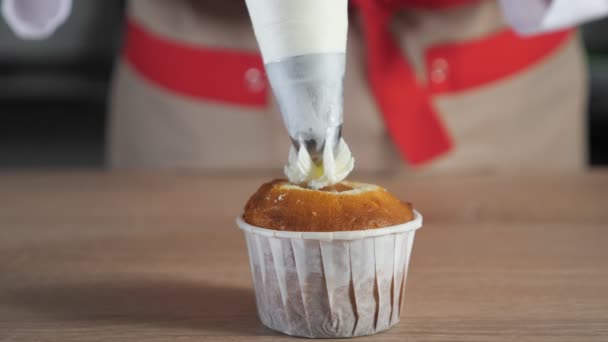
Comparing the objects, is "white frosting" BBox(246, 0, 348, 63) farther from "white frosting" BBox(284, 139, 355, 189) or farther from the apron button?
the apron button

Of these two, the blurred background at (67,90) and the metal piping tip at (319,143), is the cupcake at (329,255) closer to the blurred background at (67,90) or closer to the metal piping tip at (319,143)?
the metal piping tip at (319,143)

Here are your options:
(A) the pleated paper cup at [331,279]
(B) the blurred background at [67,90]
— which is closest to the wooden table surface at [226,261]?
(A) the pleated paper cup at [331,279]

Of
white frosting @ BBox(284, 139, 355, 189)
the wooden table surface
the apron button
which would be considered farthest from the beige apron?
white frosting @ BBox(284, 139, 355, 189)

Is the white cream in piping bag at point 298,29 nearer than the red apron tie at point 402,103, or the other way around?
the white cream in piping bag at point 298,29

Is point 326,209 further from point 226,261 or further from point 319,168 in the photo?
point 226,261

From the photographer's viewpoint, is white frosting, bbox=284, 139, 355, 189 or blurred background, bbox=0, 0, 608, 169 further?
blurred background, bbox=0, 0, 608, 169

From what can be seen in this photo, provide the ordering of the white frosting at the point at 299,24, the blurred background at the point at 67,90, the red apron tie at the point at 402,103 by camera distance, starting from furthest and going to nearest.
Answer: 1. the blurred background at the point at 67,90
2. the red apron tie at the point at 402,103
3. the white frosting at the point at 299,24

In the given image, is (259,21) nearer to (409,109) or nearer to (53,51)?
(409,109)

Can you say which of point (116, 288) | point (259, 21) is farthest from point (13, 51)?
point (259, 21)
